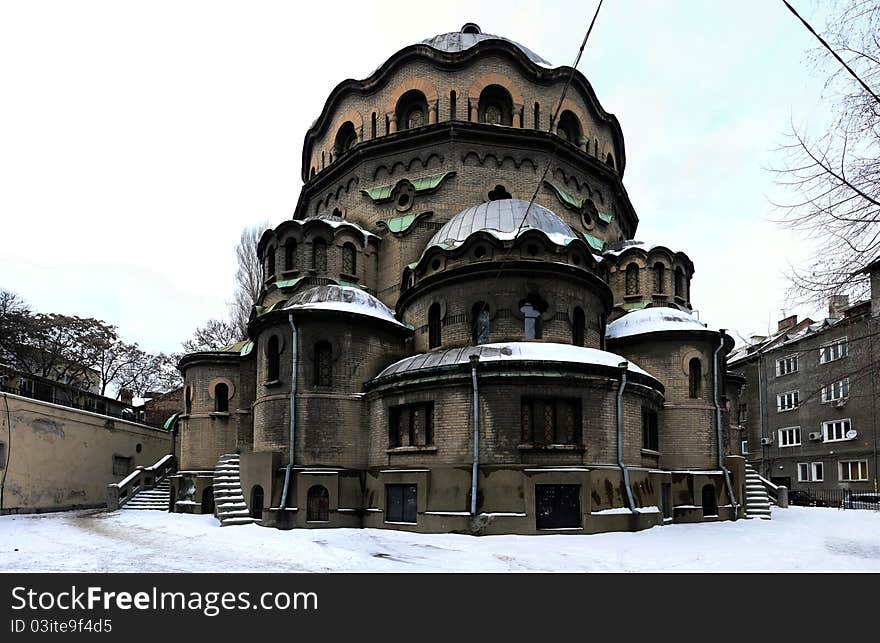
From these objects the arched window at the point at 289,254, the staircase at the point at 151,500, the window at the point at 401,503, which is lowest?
the staircase at the point at 151,500

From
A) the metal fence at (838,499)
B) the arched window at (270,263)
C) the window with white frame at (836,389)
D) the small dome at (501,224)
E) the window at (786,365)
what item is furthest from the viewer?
the window at (786,365)

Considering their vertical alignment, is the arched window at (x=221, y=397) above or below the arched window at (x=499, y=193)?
below

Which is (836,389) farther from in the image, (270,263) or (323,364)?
(270,263)

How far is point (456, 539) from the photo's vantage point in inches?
621

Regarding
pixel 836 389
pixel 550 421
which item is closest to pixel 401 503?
→ pixel 550 421

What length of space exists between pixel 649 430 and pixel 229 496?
493 inches

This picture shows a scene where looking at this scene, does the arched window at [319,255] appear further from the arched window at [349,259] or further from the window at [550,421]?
the window at [550,421]

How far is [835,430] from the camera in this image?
36281 mm

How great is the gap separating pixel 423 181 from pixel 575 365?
11742 mm

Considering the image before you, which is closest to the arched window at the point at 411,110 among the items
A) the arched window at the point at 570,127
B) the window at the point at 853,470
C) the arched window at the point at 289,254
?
the arched window at the point at 570,127

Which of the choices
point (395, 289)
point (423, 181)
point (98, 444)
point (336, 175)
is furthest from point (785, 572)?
point (98, 444)

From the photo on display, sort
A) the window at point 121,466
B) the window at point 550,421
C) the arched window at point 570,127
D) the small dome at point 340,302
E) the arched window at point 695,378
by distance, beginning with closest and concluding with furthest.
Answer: the window at point 550,421, the small dome at point 340,302, the arched window at point 695,378, the arched window at point 570,127, the window at point 121,466

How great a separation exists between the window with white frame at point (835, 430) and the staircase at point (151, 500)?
32.4m

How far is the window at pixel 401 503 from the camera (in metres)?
18.3
